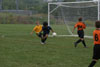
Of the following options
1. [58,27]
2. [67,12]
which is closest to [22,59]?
[67,12]

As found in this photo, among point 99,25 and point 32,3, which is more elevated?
point 99,25

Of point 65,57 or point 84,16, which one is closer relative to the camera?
point 65,57

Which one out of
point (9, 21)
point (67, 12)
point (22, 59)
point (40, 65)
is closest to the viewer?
point (40, 65)

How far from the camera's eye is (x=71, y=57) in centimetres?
1062

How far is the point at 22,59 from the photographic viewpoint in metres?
9.94

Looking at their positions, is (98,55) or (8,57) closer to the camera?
(98,55)

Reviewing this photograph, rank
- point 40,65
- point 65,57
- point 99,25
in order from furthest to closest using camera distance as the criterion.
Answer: point 65,57, point 40,65, point 99,25

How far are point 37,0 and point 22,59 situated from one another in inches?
2704

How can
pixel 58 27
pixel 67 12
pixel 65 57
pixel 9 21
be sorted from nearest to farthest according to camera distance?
pixel 65 57 → pixel 67 12 → pixel 58 27 → pixel 9 21

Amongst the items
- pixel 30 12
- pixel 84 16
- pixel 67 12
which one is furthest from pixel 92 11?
pixel 30 12

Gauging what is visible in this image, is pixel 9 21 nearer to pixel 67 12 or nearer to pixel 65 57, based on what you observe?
pixel 67 12

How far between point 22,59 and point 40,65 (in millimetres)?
1262

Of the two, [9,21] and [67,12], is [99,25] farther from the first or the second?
[9,21]

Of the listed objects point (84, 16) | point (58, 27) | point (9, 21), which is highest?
point (84, 16)
